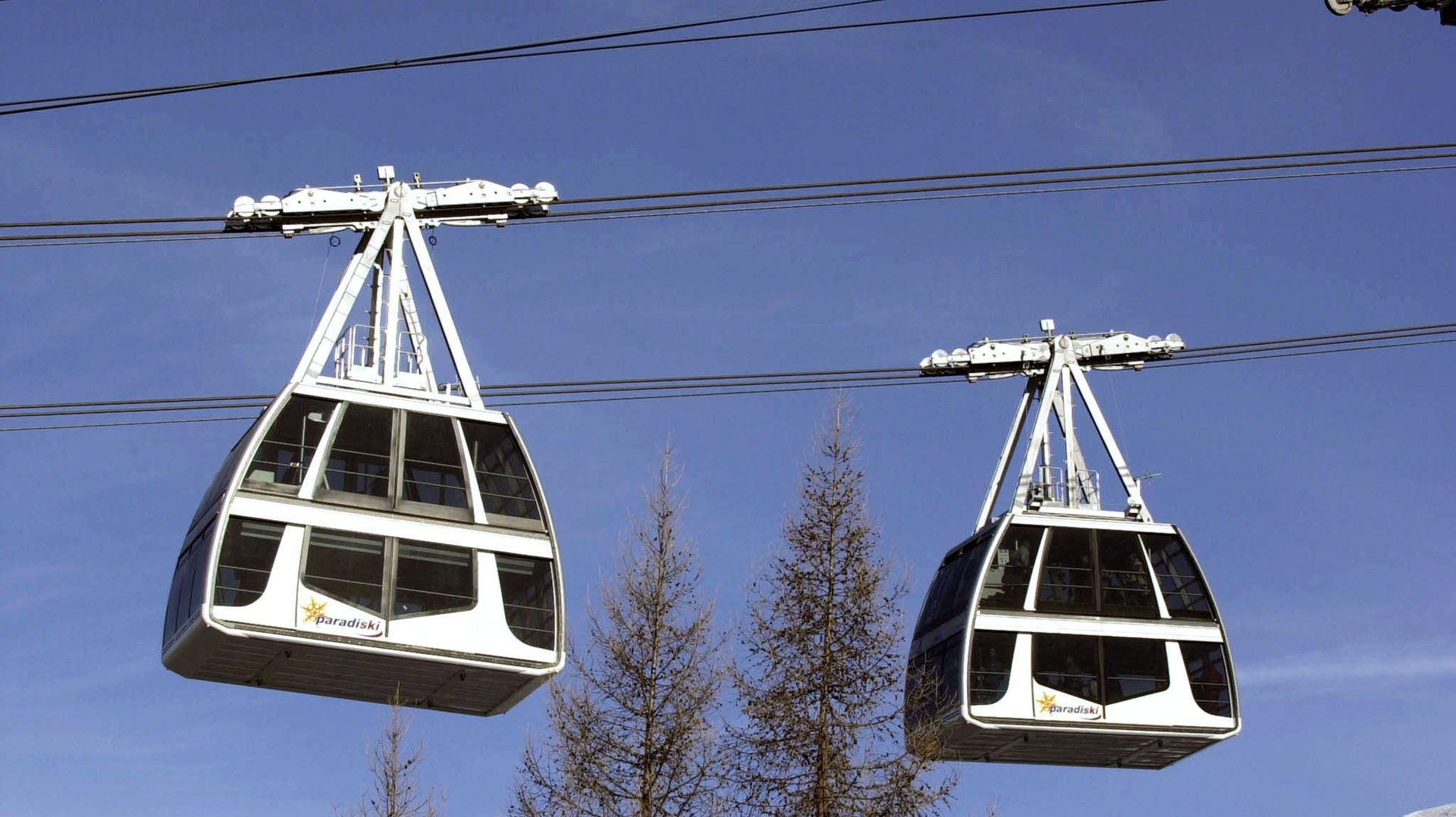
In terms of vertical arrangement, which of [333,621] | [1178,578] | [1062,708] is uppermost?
[1178,578]

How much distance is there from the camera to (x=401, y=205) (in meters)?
32.7

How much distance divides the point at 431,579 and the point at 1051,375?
514 inches

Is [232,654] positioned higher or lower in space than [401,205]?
lower

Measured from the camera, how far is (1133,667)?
3553 cm

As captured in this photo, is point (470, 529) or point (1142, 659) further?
point (1142, 659)

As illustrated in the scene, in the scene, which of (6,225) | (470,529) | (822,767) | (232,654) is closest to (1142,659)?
(822,767)

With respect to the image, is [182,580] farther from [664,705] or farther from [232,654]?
[664,705]

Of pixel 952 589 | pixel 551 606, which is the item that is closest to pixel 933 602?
pixel 952 589

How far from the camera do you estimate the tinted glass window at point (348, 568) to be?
29.2 meters

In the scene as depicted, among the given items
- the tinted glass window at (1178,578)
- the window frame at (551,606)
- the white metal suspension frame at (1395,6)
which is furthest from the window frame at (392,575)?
the white metal suspension frame at (1395,6)

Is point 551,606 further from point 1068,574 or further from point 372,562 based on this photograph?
point 1068,574

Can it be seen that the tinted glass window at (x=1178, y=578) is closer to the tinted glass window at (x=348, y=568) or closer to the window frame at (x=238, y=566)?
the tinted glass window at (x=348, y=568)

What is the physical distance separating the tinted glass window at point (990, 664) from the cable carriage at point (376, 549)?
25.0ft

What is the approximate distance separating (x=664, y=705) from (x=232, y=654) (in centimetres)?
559
